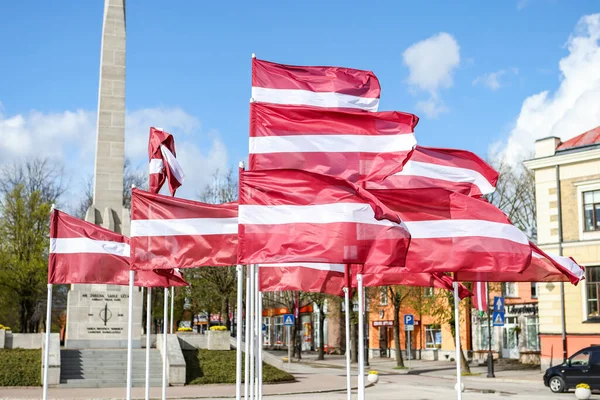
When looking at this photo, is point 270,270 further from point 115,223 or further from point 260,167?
point 115,223

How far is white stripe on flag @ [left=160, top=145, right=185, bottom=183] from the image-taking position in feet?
54.6

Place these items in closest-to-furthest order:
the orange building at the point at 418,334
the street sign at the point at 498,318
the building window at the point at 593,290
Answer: the street sign at the point at 498,318 → the building window at the point at 593,290 → the orange building at the point at 418,334

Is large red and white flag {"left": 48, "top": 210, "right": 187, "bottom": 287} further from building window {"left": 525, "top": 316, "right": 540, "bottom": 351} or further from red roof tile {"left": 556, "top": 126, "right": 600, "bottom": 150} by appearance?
building window {"left": 525, "top": 316, "right": 540, "bottom": 351}

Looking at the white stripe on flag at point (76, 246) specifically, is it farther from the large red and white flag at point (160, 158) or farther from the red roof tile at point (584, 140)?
the red roof tile at point (584, 140)

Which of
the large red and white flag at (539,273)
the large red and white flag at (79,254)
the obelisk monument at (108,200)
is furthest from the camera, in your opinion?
the obelisk monument at (108,200)

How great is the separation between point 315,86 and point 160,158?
147 inches

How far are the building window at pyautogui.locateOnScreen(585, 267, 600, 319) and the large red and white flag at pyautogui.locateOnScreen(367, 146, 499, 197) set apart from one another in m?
26.2

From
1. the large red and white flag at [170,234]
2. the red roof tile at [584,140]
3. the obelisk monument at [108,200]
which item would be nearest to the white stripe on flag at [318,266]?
the large red and white flag at [170,234]

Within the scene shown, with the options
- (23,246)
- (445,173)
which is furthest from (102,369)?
(23,246)

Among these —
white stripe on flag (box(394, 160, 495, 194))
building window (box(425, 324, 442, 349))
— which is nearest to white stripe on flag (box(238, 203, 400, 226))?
white stripe on flag (box(394, 160, 495, 194))

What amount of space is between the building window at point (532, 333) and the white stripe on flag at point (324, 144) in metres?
43.4

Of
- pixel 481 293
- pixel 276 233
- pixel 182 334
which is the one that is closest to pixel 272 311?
pixel 182 334

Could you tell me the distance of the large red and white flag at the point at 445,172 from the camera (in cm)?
1550

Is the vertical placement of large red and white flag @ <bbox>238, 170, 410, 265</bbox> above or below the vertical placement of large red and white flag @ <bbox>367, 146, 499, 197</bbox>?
below
